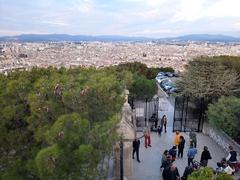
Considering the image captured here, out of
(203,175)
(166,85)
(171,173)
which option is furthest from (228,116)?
(166,85)

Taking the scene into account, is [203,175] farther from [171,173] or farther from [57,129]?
[171,173]

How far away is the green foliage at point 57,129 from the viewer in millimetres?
6191

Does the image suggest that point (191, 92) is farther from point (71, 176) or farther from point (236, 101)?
point (71, 176)

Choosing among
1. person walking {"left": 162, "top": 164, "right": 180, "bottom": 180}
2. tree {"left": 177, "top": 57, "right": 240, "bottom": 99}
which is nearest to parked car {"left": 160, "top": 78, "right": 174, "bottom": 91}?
tree {"left": 177, "top": 57, "right": 240, "bottom": 99}

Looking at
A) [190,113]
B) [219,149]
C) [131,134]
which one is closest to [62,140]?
[131,134]

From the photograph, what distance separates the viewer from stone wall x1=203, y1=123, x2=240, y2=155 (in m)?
14.9

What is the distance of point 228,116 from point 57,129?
11392 mm

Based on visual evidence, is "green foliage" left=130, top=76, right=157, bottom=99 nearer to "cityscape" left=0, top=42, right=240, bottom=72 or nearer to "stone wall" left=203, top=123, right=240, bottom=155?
"cityscape" left=0, top=42, right=240, bottom=72

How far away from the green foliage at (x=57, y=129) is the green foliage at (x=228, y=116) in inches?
325

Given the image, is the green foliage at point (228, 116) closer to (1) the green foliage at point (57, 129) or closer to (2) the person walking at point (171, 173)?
(2) the person walking at point (171, 173)

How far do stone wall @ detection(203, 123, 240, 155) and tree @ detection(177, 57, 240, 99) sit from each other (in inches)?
137

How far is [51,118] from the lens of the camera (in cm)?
771

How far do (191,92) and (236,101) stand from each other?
19.3 ft

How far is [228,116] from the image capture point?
15938 mm
